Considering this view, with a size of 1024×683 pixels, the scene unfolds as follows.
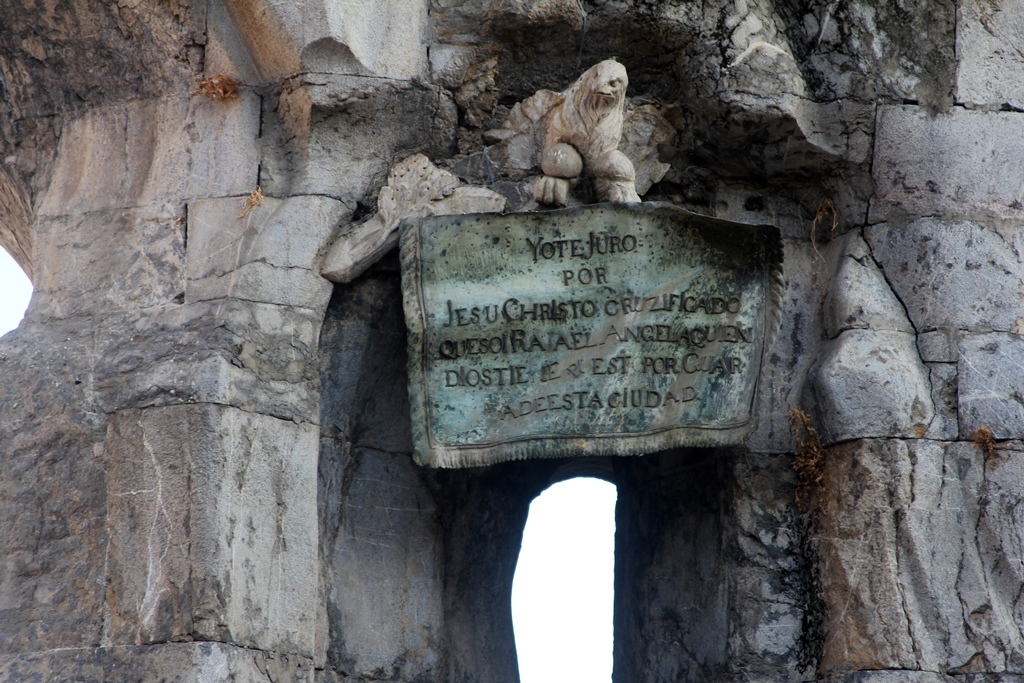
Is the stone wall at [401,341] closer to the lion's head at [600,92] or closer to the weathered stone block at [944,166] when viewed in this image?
the weathered stone block at [944,166]

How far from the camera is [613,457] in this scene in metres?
6.89

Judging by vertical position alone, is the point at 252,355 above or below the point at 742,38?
below

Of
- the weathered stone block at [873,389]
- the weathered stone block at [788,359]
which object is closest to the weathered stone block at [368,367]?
the weathered stone block at [788,359]

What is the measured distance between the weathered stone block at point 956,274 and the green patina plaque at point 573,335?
61 cm

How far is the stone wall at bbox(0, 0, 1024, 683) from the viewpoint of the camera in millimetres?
5574

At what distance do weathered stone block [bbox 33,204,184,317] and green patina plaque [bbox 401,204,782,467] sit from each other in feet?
2.63

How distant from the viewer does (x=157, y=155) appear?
6.01 m

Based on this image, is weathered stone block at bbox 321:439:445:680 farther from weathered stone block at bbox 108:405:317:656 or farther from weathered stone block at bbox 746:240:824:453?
weathered stone block at bbox 746:240:824:453

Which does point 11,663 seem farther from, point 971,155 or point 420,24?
point 971,155

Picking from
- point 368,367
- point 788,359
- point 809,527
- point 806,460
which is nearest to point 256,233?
point 368,367

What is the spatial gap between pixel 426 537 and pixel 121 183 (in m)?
1.67

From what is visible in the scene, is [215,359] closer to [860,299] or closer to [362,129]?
[362,129]

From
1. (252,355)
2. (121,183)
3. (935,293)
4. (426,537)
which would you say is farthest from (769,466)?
(121,183)

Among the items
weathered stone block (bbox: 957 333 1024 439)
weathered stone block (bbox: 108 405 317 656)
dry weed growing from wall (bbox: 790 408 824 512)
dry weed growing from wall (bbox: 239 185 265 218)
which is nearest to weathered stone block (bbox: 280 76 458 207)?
dry weed growing from wall (bbox: 239 185 265 218)
